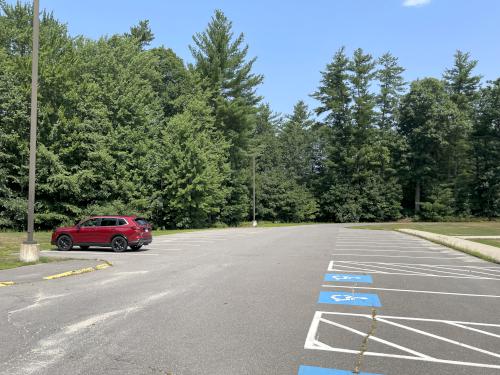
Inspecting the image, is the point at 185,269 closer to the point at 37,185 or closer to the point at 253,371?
the point at 253,371

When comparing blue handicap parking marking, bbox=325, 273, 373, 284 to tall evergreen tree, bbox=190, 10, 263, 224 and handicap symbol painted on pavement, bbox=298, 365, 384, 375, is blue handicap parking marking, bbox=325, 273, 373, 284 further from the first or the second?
tall evergreen tree, bbox=190, 10, 263, 224

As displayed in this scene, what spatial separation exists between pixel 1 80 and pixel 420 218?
2419 inches

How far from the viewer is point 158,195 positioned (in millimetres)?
48719

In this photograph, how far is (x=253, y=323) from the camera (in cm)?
722

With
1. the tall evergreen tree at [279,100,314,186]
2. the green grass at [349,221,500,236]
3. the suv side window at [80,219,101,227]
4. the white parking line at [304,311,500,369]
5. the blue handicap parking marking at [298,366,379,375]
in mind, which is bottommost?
the green grass at [349,221,500,236]

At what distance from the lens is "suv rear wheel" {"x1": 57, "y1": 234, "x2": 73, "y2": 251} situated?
68.9 ft

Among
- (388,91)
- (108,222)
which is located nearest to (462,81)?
(388,91)

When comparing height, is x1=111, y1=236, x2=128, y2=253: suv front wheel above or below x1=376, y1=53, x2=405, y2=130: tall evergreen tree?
below

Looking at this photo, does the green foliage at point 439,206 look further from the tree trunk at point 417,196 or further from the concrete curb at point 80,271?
the concrete curb at point 80,271

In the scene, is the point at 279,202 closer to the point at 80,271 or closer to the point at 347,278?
the point at 80,271

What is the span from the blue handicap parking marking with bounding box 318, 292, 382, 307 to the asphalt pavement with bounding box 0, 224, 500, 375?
0.02 meters

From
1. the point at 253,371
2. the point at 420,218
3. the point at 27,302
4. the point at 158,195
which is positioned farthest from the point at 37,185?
the point at 420,218

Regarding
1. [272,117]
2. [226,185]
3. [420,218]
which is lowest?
[420,218]

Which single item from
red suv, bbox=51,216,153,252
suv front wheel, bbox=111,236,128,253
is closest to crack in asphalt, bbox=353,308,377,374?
red suv, bbox=51,216,153,252
